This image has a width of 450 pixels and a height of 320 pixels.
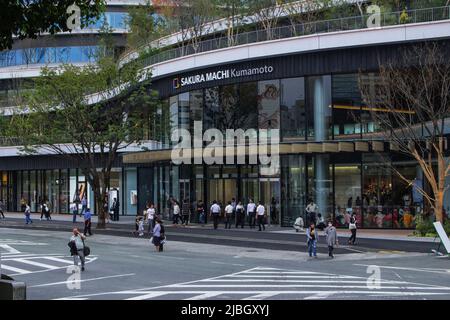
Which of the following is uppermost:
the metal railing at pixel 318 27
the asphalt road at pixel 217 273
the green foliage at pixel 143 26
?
the green foliage at pixel 143 26

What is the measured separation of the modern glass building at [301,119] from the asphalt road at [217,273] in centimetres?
934

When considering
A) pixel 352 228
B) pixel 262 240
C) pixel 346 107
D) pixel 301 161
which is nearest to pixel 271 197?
pixel 301 161

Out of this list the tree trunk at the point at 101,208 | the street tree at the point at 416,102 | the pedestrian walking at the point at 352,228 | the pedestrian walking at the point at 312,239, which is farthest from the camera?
the tree trunk at the point at 101,208

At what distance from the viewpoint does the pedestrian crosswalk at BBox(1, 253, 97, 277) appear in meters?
21.3

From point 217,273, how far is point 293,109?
766 inches

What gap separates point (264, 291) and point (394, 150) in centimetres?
2156

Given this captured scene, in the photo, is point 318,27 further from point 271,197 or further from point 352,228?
point 352,228

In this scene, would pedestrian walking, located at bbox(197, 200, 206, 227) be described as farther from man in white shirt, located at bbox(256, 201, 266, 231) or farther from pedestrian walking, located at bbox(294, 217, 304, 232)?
pedestrian walking, located at bbox(294, 217, 304, 232)

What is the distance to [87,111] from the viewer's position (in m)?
37.9

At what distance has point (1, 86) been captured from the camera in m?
66.4

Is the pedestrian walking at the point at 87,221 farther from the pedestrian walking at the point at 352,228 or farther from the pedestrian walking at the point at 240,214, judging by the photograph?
the pedestrian walking at the point at 352,228

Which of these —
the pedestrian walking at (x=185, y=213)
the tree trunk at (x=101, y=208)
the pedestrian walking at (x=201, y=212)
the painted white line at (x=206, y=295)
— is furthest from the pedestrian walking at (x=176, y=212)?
the painted white line at (x=206, y=295)

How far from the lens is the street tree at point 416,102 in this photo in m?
29.6
